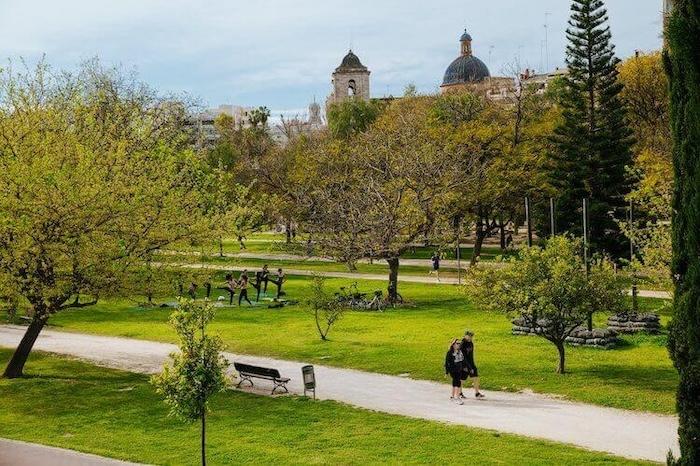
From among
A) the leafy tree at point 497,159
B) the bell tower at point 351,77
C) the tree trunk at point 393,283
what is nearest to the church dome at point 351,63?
the bell tower at point 351,77

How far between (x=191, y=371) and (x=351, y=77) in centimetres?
9786

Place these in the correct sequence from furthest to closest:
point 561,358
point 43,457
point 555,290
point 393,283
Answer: point 393,283 → point 561,358 → point 555,290 → point 43,457

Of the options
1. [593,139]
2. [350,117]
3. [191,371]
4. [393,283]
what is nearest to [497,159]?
[593,139]

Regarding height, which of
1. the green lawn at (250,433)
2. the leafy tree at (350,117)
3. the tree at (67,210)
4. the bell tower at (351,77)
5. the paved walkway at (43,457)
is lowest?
the paved walkway at (43,457)

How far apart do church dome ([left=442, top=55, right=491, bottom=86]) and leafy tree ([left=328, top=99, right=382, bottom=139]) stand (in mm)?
60946

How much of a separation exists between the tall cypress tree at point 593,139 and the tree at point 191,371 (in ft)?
95.0

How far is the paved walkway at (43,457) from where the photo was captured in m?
13.1

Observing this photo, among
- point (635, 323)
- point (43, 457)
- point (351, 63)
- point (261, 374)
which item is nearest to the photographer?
point (43, 457)

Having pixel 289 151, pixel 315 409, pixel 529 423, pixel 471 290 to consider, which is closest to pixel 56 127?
pixel 315 409

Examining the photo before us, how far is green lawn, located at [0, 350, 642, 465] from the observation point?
1293cm

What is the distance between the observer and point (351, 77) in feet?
352

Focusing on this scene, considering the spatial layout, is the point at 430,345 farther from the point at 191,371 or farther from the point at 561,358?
the point at 191,371

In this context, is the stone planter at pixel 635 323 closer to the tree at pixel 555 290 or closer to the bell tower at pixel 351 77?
the tree at pixel 555 290

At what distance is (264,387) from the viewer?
59.6ft
